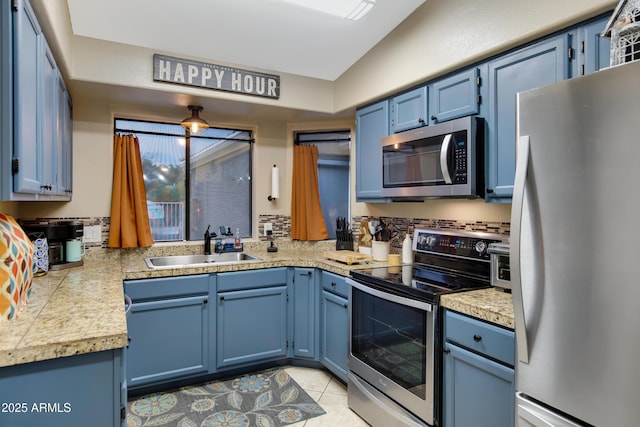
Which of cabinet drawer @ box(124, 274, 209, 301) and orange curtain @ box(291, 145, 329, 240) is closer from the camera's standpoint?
cabinet drawer @ box(124, 274, 209, 301)

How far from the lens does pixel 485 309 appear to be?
5.29 ft

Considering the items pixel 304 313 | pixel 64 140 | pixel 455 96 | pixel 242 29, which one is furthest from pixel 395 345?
pixel 64 140

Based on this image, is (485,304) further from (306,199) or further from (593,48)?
(306,199)

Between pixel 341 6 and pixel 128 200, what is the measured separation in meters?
2.15

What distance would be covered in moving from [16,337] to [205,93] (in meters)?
2.06

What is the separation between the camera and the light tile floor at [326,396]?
7.50 ft

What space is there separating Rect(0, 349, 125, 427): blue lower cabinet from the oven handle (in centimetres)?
133

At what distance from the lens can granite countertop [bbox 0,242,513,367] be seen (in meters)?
1.18

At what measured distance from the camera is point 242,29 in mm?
2531

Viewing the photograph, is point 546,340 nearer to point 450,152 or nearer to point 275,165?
point 450,152

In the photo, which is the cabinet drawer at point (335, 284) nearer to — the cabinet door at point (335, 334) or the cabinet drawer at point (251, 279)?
the cabinet door at point (335, 334)

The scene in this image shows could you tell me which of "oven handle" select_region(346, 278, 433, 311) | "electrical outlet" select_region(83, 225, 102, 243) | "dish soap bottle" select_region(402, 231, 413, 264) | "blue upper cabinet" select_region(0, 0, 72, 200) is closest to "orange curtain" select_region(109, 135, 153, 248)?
"electrical outlet" select_region(83, 225, 102, 243)

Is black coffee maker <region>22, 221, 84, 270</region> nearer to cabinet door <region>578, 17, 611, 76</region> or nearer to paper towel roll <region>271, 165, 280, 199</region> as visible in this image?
paper towel roll <region>271, 165, 280, 199</region>

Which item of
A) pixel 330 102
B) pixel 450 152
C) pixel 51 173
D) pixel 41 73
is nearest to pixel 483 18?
pixel 450 152
